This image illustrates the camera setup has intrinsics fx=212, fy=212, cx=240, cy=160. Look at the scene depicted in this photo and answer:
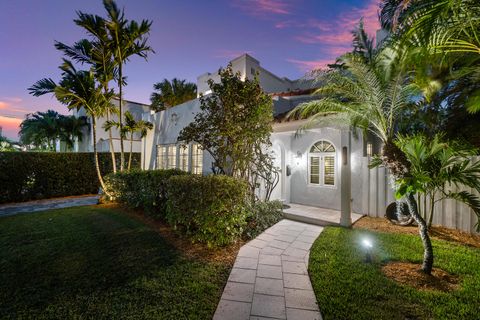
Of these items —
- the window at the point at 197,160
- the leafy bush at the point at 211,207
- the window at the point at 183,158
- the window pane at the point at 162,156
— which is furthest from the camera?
the window pane at the point at 162,156

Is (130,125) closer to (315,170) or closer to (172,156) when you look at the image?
(172,156)

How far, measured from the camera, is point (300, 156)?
932cm

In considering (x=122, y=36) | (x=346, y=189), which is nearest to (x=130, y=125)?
(x=122, y=36)

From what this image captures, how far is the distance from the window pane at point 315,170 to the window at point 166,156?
7.22 meters

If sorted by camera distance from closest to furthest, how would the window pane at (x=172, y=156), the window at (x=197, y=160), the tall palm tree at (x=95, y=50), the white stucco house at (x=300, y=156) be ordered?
the white stucco house at (x=300, y=156) < the tall palm tree at (x=95, y=50) < the window at (x=197, y=160) < the window pane at (x=172, y=156)

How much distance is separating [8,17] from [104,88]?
5.43 m

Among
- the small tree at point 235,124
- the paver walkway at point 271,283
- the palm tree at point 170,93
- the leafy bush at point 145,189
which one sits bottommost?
the paver walkway at point 271,283

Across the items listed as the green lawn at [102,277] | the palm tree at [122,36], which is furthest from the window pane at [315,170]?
the palm tree at [122,36]

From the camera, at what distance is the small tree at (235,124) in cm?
667

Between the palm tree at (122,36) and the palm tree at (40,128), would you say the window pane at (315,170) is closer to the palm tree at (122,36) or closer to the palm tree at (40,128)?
the palm tree at (122,36)

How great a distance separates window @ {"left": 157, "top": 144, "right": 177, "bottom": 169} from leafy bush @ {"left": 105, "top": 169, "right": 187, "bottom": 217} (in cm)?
324

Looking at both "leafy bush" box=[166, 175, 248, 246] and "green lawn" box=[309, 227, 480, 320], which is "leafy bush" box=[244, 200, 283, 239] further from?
"green lawn" box=[309, 227, 480, 320]

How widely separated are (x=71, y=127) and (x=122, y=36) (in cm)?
1670

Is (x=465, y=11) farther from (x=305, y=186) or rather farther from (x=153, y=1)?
(x=153, y=1)
